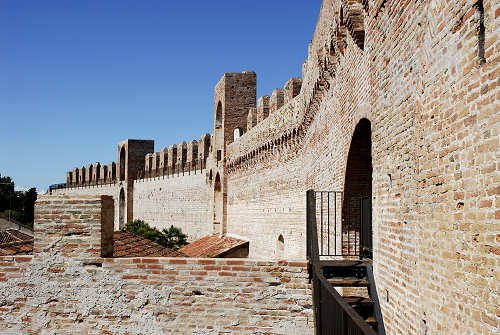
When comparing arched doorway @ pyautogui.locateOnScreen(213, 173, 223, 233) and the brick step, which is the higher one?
arched doorway @ pyautogui.locateOnScreen(213, 173, 223, 233)

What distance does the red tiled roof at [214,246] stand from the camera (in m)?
19.0

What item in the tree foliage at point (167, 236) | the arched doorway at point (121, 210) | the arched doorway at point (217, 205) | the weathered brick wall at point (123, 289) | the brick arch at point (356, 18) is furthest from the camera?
the arched doorway at point (121, 210)

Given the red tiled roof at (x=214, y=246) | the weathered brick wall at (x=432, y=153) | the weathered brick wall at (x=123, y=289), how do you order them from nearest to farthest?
the weathered brick wall at (x=432, y=153) < the weathered brick wall at (x=123, y=289) < the red tiled roof at (x=214, y=246)

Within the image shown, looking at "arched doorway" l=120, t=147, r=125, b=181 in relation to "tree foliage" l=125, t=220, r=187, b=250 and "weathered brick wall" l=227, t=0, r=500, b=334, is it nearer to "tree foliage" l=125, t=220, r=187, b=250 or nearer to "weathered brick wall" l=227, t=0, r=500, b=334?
"tree foliage" l=125, t=220, r=187, b=250

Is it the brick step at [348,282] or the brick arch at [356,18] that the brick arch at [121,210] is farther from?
the brick arch at [356,18]

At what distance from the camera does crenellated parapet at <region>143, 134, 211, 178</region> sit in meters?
26.3

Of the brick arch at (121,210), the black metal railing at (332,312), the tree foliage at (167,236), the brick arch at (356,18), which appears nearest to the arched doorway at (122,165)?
the brick arch at (121,210)

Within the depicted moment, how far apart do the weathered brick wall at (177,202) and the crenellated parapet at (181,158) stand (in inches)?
14.9

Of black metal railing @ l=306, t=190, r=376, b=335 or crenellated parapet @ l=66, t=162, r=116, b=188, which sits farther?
crenellated parapet @ l=66, t=162, r=116, b=188

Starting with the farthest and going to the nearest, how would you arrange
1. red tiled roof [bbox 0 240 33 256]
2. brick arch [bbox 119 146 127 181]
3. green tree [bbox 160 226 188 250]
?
1. brick arch [bbox 119 146 127 181]
2. green tree [bbox 160 226 188 250]
3. red tiled roof [bbox 0 240 33 256]

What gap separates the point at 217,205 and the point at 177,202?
624 cm

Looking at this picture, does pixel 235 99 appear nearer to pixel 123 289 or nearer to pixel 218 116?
pixel 218 116

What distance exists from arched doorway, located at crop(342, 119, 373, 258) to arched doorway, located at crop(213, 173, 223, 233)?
15855mm

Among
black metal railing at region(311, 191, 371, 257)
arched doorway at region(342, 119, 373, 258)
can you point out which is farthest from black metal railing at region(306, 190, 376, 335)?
black metal railing at region(311, 191, 371, 257)
